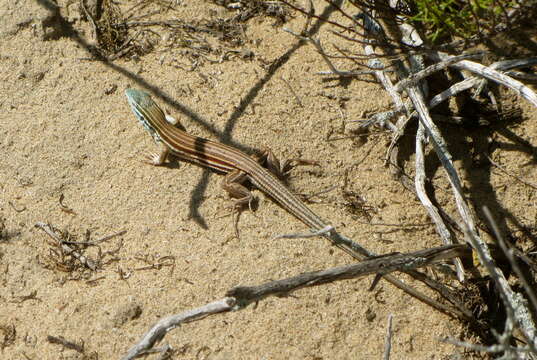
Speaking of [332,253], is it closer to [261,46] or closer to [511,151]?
[511,151]

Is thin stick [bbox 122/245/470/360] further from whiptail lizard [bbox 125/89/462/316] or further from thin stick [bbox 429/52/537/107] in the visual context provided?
thin stick [bbox 429/52/537/107]

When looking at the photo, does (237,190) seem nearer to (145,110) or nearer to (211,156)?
(211,156)

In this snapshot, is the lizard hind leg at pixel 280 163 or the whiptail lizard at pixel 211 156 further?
the lizard hind leg at pixel 280 163

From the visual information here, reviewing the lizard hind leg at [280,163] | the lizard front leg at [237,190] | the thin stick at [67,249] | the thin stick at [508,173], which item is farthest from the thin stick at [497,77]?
the thin stick at [67,249]

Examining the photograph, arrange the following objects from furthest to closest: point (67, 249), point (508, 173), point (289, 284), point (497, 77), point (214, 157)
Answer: point (214, 157)
point (508, 173)
point (67, 249)
point (497, 77)
point (289, 284)

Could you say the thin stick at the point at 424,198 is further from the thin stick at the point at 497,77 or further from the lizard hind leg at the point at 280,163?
the lizard hind leg at the point at 280,163

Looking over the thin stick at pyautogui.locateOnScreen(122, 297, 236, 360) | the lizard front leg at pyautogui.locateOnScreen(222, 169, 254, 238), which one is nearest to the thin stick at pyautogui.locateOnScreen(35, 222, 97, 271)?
the lizard front leg at pyautogui.locateOnScreen(222, 169, 254, 238)

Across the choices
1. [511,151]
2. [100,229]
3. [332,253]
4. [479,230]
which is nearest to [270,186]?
[332,253]

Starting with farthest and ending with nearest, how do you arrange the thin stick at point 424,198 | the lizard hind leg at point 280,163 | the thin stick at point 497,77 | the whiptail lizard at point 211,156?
the lizard hind leg at point 280,163 < the whiptail lizard at point 211,156 < the thin stick at point 424,198 < the thin stick at point 497,77

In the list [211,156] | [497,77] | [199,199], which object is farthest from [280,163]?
[497,77]
